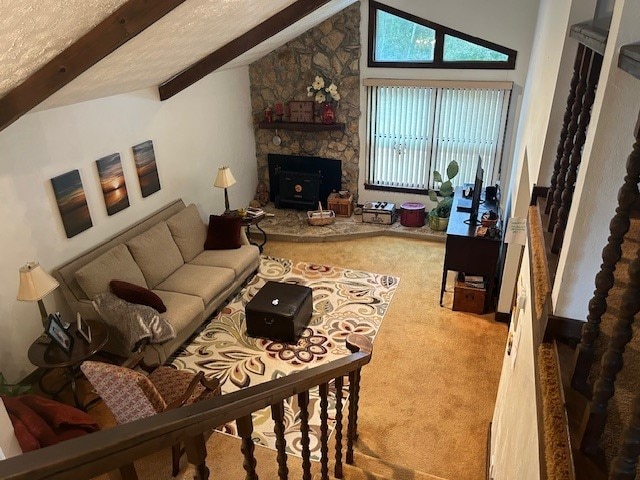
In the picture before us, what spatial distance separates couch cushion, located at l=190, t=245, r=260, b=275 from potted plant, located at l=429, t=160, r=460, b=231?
2.63 meters

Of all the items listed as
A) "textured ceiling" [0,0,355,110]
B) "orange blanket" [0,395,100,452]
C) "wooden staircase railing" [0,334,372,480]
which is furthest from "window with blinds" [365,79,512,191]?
"wooden staircase railing" [0,334,372,480]

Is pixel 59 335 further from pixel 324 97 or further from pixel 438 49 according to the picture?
pixel 438 49

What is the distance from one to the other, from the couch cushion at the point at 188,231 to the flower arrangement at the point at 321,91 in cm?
252

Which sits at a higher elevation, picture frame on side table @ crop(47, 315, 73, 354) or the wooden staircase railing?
the wooden staircase railing

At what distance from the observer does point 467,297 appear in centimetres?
502

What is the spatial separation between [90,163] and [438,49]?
445 centimetres

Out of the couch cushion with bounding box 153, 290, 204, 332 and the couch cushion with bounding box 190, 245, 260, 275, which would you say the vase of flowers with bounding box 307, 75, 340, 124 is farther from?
the couch cushion with bounding box 153, 290, 204, 332

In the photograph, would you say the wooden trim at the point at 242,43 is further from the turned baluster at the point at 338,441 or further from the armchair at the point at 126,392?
the turned baluster at the point at 338,441

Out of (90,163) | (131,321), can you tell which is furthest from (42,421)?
(90,163)

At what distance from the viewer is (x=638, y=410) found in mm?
885

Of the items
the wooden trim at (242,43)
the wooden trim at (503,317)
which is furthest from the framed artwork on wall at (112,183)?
the wooden trim at (503,317)

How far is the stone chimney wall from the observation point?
646 centimetres

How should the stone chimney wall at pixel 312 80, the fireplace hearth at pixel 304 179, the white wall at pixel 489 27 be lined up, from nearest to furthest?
1. the white wall at pixel 489 27
2. the stone chimney wall at pixel 312 80
3. the fireplace hearth at pixel 304 179

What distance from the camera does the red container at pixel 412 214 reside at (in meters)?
6.78
